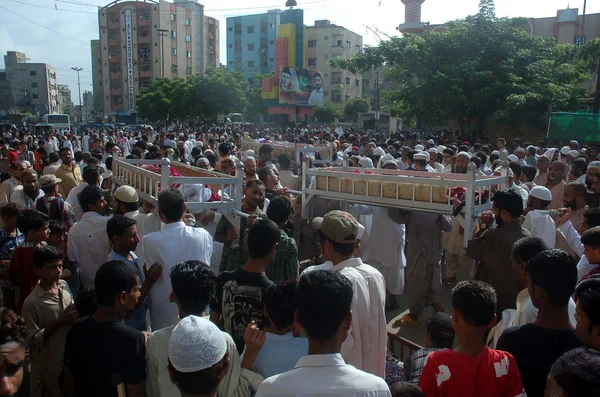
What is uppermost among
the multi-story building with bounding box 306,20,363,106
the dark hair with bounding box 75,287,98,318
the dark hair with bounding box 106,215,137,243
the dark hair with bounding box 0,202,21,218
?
the multi-story building with bounding box 306,20,363,106

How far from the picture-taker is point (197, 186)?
5473 mm

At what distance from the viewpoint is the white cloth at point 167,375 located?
239 cm

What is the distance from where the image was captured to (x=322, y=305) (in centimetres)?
205

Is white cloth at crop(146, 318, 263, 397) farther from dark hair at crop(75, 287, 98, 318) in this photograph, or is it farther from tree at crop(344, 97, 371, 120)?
tree at crop(344, 97, 371, 120)

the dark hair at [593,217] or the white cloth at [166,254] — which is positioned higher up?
the dark hair at [593,217]

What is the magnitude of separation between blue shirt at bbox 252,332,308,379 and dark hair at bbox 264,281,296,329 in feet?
0.25

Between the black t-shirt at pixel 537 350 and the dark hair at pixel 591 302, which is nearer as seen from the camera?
the dark hair at pixel 591 302

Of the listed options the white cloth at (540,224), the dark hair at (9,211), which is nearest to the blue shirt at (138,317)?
the dark hair at (9,211)

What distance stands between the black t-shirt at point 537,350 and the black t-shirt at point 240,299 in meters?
1.36

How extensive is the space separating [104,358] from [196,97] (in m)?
43.8

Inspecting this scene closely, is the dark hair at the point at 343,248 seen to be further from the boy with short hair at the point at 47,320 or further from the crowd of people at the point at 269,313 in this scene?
the boy with short hair at the point at 47,320

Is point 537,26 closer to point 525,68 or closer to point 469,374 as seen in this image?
point 525,68

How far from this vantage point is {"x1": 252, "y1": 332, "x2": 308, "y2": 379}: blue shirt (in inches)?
101

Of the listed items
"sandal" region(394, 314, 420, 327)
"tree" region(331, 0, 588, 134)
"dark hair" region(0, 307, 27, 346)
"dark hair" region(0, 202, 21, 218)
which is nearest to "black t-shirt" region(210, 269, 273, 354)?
"dark hair" region(0, 307, 27, 346)
